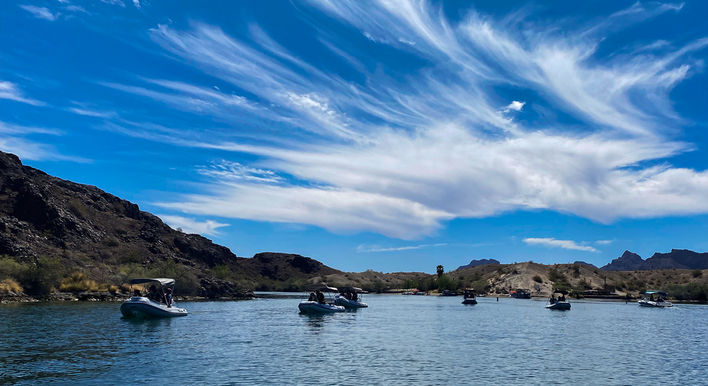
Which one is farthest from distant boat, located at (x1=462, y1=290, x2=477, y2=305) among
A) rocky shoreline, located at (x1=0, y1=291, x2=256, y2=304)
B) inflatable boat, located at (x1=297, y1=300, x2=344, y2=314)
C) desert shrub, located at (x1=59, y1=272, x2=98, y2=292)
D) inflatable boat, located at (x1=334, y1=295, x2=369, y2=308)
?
desert shrub, located at (x1=59, y1=272, x2=98, y2=292)

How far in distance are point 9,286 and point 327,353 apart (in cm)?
8418

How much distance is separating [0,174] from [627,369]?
211739 millimetres

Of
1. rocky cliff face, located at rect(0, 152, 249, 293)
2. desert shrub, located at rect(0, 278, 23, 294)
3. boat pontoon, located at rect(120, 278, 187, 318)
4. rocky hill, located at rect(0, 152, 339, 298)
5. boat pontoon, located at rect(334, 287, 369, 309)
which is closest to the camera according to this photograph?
boat pontoon, located at rect(120, 278, 187, 318)

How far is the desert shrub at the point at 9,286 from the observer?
97831 mm

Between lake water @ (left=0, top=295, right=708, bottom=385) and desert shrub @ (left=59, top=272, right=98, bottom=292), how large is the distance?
4871 centimetres

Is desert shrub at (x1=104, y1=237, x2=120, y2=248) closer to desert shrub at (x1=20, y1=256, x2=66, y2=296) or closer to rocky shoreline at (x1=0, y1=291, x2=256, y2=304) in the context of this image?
rocky shoreline at (x1=0, y1=291, x2=256, y2=304)

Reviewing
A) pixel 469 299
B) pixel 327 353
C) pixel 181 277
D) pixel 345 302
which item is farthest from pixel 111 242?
pixel 327 353

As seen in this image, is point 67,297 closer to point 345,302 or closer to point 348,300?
point 345,302

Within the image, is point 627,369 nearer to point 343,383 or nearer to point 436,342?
point 436,342

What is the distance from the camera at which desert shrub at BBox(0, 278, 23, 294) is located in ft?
321

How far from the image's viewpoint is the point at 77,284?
119438mm

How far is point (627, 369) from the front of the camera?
40.2 meters

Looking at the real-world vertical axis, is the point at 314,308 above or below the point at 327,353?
above

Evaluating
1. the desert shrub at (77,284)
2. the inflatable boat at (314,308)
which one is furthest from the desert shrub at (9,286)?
the inflatable boat at (314,308)
